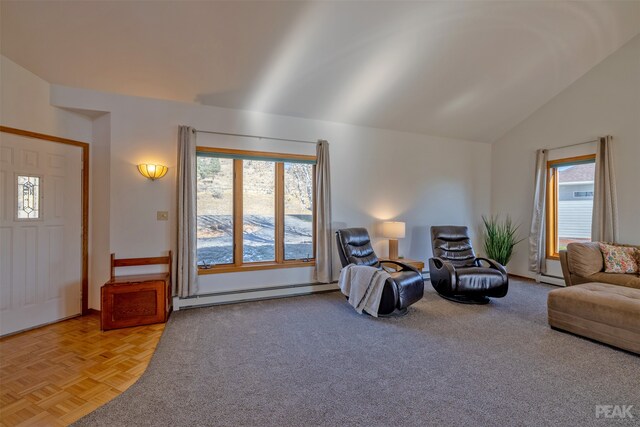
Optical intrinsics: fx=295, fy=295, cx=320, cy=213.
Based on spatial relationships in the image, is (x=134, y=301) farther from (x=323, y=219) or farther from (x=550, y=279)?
(x=550, y=279)

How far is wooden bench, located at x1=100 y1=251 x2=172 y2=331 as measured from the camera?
10.6 feet

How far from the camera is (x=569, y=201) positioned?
5.17 metres

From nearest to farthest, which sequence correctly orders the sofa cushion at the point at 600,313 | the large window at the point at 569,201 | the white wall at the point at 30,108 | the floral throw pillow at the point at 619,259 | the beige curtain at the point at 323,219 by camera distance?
1. the sofa cushion at the point at 600,313
2. the white wall at the point at 30,108
3. the floral throw pillow at the point at 619,259
4. the beige curtain at the point at 323,219
5. the large window at the point at 569,201

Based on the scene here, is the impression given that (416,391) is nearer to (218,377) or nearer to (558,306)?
(218,377)

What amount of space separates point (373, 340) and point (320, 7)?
11.1 ft

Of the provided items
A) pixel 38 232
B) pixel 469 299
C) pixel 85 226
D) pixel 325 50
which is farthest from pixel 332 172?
pixel 38 232

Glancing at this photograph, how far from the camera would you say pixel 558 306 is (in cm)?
312

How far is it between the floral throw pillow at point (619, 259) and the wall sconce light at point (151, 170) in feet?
19.3

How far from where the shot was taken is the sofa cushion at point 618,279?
3500mm

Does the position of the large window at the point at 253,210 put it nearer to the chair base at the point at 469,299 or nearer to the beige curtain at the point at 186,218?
the beige curtain at the point at 186,218

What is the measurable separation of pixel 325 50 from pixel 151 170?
8.53 feet

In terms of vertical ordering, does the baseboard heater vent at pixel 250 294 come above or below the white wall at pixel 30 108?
below

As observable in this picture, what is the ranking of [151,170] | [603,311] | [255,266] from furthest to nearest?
[255,266] → [151,170] → [603,311]

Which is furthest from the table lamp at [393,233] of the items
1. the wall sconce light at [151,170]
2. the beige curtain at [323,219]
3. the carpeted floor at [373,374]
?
the wall sconce light at [151,170]
